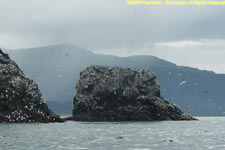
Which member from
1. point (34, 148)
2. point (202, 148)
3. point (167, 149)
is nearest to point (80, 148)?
point (34, 148)

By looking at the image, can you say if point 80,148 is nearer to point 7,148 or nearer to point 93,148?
point 93,148

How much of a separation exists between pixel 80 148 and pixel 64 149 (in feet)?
12.0

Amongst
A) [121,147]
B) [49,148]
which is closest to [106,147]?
[121,147]

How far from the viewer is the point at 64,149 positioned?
10312 cm

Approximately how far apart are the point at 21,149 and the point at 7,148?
380 centimetres

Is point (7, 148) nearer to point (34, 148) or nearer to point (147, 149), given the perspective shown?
point (34, 148)

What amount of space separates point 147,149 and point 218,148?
15.0m

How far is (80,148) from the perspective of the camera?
105 metres

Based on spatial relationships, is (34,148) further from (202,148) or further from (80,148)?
(202,148)

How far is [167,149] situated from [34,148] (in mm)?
26672

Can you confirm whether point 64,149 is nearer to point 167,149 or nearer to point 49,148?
point 49,148

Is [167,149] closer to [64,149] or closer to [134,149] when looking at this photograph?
[134,149]

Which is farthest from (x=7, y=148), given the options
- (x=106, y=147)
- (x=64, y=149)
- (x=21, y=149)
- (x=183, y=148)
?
(x=183, y=148)

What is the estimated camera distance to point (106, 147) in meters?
108
